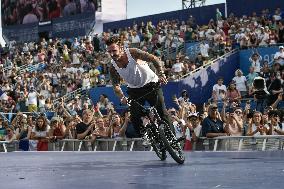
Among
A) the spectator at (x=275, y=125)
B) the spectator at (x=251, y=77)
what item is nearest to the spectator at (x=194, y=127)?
the spectator at (x=275, y=125)

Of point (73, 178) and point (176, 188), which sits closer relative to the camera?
point (176, 188)

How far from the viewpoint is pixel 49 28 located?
40.8 m

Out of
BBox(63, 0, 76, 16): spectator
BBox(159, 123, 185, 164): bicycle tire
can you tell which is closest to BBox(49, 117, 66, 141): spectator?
BBox(159, 123, 185, 164): bicycle tire

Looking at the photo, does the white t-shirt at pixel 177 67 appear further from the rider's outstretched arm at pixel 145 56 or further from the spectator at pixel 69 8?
the spectator at pixel 69 8

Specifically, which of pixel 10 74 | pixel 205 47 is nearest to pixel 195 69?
pixel 205 47

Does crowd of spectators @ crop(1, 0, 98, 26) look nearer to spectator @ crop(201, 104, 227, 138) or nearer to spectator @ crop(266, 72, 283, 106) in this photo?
spectator @ crop(266, 72, 283, 106)

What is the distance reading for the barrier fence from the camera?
408 inches

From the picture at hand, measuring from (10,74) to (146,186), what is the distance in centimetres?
2309

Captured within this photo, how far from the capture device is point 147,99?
7.22 meters

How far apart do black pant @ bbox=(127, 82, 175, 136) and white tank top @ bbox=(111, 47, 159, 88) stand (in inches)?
2.8

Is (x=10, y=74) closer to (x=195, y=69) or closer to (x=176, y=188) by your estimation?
(x=195, y=69)

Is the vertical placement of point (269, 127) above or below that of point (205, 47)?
below

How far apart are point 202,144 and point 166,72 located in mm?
8540

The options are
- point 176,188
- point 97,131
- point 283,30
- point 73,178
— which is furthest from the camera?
point 283,30
